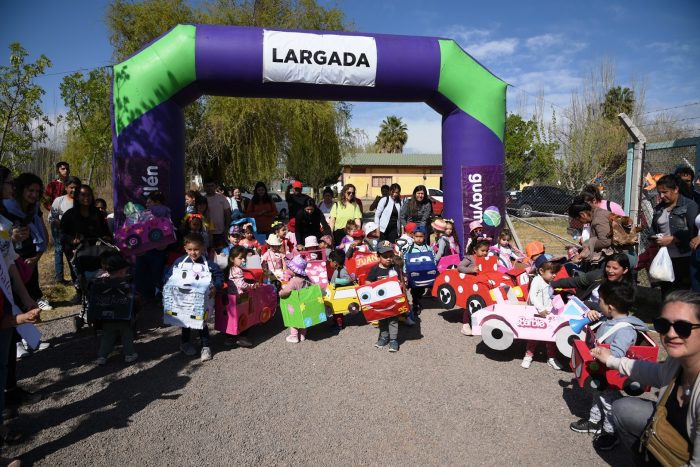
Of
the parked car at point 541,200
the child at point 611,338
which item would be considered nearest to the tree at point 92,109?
the child at point 611,338

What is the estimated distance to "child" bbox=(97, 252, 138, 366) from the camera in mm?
4793

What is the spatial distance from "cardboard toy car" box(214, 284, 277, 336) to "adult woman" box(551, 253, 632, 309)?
3.45m

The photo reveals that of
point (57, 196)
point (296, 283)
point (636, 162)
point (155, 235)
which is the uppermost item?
point (636, 162)

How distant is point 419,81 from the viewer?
24.8ft

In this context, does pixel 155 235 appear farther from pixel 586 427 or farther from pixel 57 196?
pixel 586 427

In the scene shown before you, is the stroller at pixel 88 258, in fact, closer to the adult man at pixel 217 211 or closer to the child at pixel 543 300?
the adult man at pixel 217 211

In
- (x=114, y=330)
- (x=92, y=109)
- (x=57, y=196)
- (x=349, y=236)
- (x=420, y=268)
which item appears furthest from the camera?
(x=92, y=109)

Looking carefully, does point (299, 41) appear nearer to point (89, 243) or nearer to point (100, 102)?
point (89, 243)

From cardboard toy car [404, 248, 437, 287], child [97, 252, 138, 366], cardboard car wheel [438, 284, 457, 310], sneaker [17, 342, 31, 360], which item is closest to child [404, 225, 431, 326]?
cardboard toy car [404, 248, 437, 287]

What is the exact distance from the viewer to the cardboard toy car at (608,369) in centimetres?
312

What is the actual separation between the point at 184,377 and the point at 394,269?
103 inches

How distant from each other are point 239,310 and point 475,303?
2870 millimetres

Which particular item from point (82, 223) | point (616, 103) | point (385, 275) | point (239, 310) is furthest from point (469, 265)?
point (616, 103)

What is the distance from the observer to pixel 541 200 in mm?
20625
